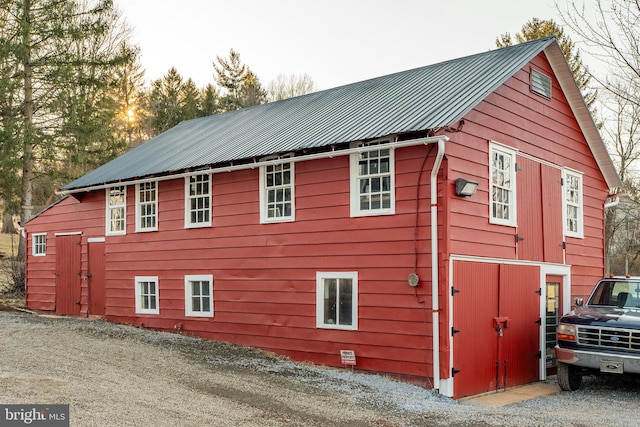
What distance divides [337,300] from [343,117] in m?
3.80

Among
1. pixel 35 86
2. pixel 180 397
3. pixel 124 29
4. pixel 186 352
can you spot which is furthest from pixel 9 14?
pixel 180 397

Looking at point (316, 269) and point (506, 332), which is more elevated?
point (316, 269)

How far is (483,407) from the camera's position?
10094 mm

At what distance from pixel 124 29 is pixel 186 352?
2212cm

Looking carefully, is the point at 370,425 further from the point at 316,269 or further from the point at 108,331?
the point at 108,331

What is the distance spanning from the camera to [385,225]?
11.6 meters

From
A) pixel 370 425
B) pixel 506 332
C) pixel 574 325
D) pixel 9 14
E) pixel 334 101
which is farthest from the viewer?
pixel 9 14

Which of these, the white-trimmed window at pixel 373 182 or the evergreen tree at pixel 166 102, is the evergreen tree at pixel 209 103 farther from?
the white-trimmed window at pixel 373 182

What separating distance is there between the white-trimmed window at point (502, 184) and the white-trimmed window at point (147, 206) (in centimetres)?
789

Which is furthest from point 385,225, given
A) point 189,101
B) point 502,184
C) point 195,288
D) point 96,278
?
point 189,101

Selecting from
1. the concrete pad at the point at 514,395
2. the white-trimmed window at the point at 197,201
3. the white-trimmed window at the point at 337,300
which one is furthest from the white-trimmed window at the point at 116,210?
the concrete pad at the point at 514,395

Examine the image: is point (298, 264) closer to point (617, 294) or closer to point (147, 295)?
point (147, 295)

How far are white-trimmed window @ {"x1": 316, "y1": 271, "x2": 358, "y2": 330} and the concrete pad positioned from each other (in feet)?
7.91

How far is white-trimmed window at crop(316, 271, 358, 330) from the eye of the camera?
11953 millimetres
